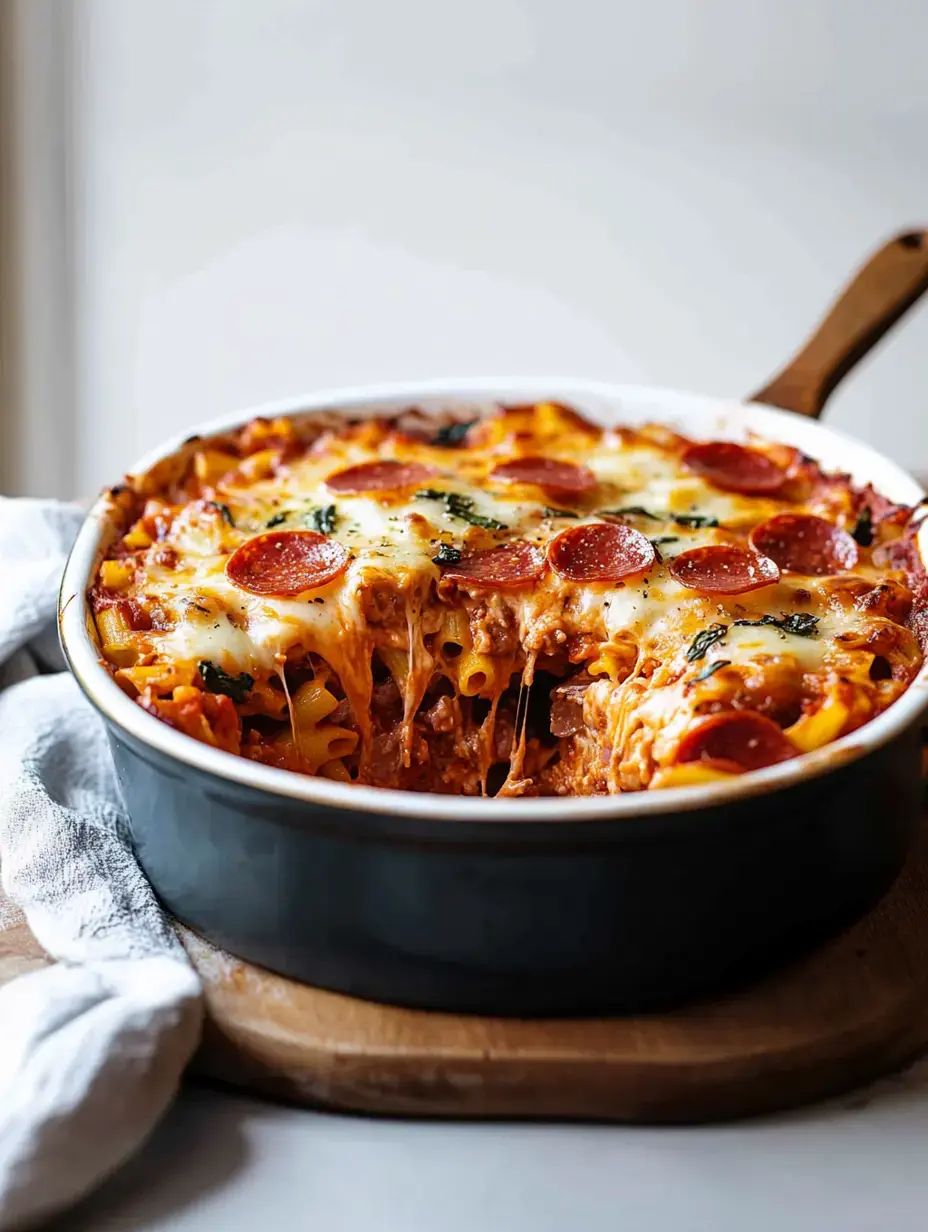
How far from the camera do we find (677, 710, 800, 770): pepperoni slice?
2273mm

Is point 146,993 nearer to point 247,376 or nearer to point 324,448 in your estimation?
point 324,448

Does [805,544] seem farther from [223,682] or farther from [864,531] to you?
[223,682]

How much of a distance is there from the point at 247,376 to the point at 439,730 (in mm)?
3152

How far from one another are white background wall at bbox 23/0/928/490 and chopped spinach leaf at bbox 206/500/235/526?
8.11 ft

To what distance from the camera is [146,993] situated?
2230 mm

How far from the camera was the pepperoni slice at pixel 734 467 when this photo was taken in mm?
3195

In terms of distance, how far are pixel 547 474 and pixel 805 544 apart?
1.84 feet

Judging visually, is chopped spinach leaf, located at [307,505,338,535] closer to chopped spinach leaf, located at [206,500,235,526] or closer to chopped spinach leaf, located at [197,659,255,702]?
chopped spinach leaf, located at [206,500,235,526]

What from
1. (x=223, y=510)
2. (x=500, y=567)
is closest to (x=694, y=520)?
(x=500, y=567)

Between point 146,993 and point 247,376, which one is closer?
point 146,993

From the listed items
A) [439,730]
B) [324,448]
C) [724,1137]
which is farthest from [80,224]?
[724,1137]

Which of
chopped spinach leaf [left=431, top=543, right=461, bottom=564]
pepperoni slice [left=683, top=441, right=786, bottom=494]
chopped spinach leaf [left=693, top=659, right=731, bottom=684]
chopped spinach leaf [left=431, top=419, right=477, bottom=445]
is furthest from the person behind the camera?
chopped spinach leaf [left=431, top=419, right=477, bottom=445]

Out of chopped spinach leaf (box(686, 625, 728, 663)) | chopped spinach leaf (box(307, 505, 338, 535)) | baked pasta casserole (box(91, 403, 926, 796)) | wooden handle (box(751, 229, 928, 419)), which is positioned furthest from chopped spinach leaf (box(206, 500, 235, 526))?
wooden handle (box(751, 229, 928, 419))

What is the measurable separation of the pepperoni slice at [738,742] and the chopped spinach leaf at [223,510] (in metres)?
1.13
